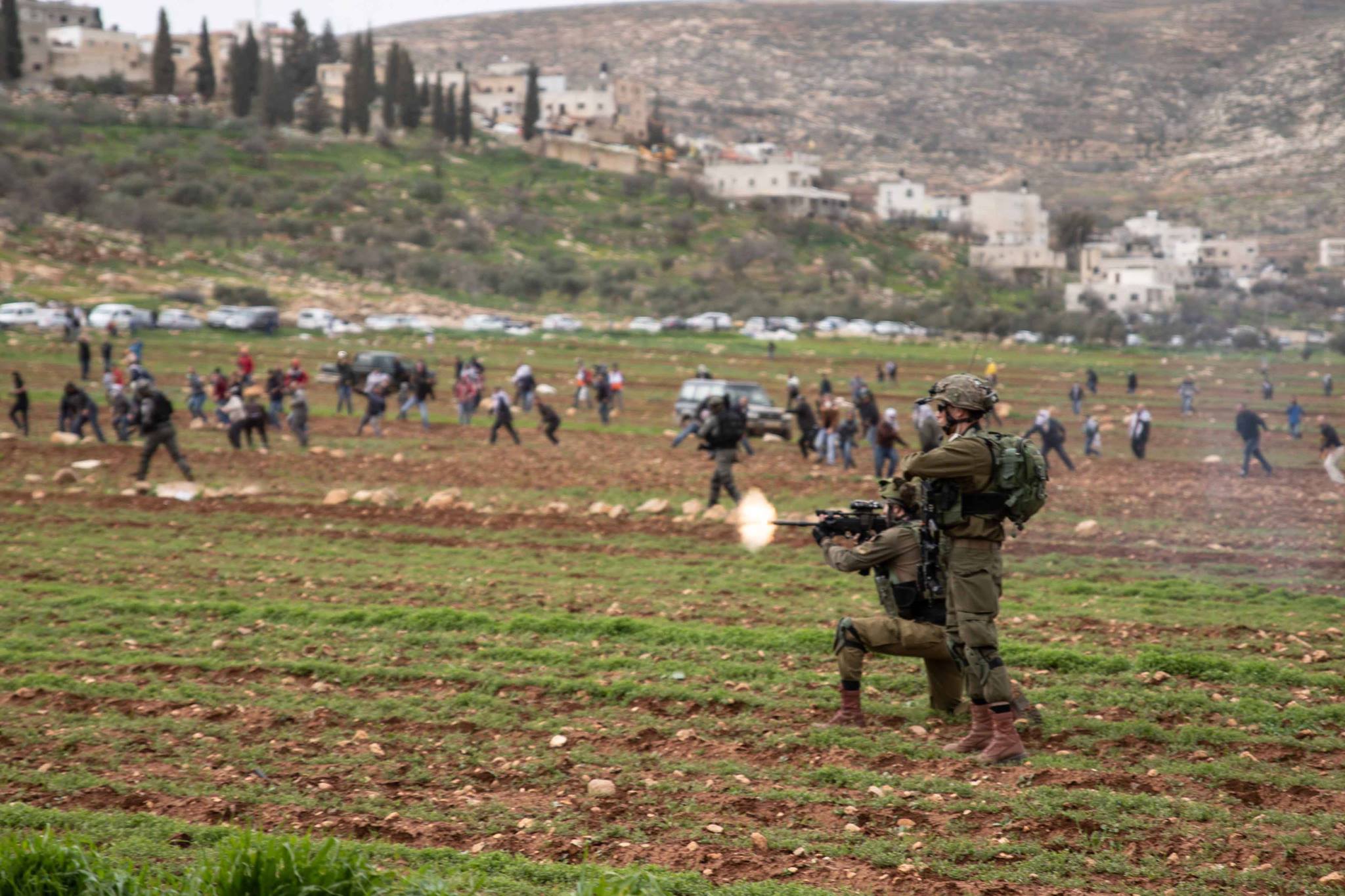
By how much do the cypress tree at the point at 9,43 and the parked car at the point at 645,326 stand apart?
81413 millimetres

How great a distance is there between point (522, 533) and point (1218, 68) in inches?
4557

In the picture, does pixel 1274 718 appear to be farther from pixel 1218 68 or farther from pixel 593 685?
pixel 1218 68

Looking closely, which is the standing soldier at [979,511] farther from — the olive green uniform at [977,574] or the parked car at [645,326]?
the parked car at [645,326]

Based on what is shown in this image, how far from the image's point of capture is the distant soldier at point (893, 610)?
7887 millimetres

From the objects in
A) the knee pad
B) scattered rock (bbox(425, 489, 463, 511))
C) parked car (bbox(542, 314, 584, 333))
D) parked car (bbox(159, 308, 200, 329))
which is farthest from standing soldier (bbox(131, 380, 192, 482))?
parked car (bbox(542, 314, 584, 333))

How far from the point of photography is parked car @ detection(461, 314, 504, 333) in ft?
213

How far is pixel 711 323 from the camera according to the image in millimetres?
72125

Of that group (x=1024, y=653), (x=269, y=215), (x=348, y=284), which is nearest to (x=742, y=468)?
(x=1024, y=653)

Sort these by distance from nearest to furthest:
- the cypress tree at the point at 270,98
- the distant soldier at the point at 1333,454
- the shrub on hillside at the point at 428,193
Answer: the distant soldier at the point at 1333,454
the shrub on hillside at the point at 428,193
the cypress tree at the point at 270,98

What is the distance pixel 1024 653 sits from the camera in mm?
9781

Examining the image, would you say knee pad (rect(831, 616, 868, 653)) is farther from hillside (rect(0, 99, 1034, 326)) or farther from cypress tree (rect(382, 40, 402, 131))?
cypress tree (rect(382, 40, 402, 131))

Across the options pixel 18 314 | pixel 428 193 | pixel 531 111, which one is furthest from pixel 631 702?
pixel 531 111

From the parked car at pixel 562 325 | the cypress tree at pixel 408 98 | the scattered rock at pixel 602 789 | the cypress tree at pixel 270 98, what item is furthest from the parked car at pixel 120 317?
the cypress tree at pixel 408 98

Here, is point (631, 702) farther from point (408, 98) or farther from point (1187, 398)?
point (408, 98)
